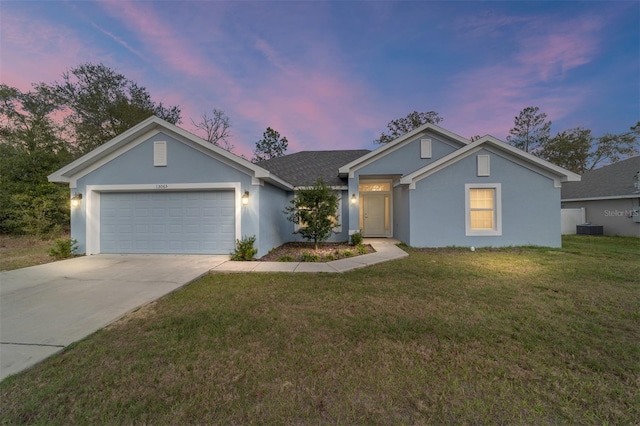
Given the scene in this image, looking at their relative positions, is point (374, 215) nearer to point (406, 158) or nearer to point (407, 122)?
→ point (406, 158)

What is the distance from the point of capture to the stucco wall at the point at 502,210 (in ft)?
30.8

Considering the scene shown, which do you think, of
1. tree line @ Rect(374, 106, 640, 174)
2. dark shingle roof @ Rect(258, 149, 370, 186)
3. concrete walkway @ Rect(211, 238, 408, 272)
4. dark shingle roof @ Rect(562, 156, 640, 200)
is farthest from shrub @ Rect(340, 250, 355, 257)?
tree line @ Rect(374, 106, 640, 174)

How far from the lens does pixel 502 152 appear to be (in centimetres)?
938

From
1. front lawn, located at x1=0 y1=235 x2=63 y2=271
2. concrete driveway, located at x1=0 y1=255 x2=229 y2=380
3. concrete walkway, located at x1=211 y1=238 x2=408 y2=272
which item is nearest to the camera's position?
concrete driveway, located at x1=0 y1=255 x2=229 y2=380

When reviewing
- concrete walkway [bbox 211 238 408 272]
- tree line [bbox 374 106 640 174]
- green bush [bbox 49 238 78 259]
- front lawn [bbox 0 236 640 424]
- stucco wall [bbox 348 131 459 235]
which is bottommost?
front lawn [bbox 0 236 640 424]

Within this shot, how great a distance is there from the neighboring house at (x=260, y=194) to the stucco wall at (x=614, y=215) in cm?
729

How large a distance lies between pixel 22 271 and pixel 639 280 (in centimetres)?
1478

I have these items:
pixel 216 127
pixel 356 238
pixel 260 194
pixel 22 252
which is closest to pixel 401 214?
pixel 356 238

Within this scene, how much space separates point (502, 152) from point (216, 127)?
22466mm

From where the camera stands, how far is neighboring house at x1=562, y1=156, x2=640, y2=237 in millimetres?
12406

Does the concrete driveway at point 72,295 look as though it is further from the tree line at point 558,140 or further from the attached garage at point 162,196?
the tree line at point 558,140

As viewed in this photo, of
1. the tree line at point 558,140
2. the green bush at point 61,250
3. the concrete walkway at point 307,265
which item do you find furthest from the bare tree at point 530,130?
the green bush at point 61,250

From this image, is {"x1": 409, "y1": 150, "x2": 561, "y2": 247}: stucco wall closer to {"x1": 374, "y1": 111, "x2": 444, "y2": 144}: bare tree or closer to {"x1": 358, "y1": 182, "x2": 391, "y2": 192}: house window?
{"x1": 358, "y1": 182, "x2": 391, "y2": 192}: house window

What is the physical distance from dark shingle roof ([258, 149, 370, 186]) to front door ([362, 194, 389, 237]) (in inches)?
77.1
